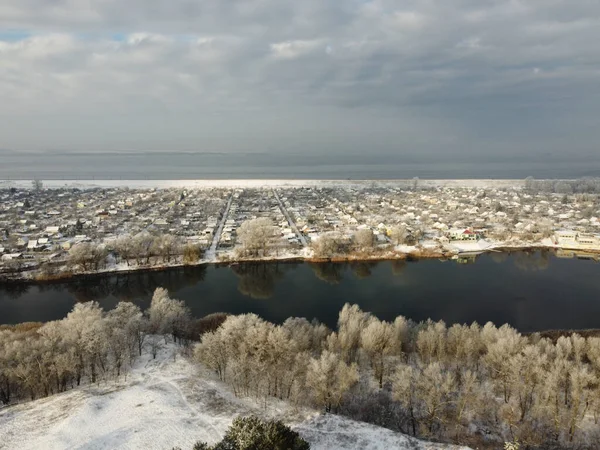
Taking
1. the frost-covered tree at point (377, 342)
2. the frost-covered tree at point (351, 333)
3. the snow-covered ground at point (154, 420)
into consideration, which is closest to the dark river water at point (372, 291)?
the frost-covered tree at point (351, 333)

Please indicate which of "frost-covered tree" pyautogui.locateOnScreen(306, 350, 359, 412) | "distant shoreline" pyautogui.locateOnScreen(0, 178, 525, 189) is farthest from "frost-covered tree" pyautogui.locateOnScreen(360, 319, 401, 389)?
"distant shoreline" pyautogui.locateOnScreen(0, 178, 525, 189)

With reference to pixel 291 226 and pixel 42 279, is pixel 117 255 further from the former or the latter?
pixel 291 226

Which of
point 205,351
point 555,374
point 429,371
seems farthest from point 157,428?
point 555,374

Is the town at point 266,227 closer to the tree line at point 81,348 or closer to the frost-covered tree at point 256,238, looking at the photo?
the frost-covered tree at point 256,238

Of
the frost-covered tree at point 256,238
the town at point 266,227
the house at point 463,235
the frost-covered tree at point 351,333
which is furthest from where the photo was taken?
the house at point 463,235

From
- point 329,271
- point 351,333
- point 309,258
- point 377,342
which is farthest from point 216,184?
point 377,342
